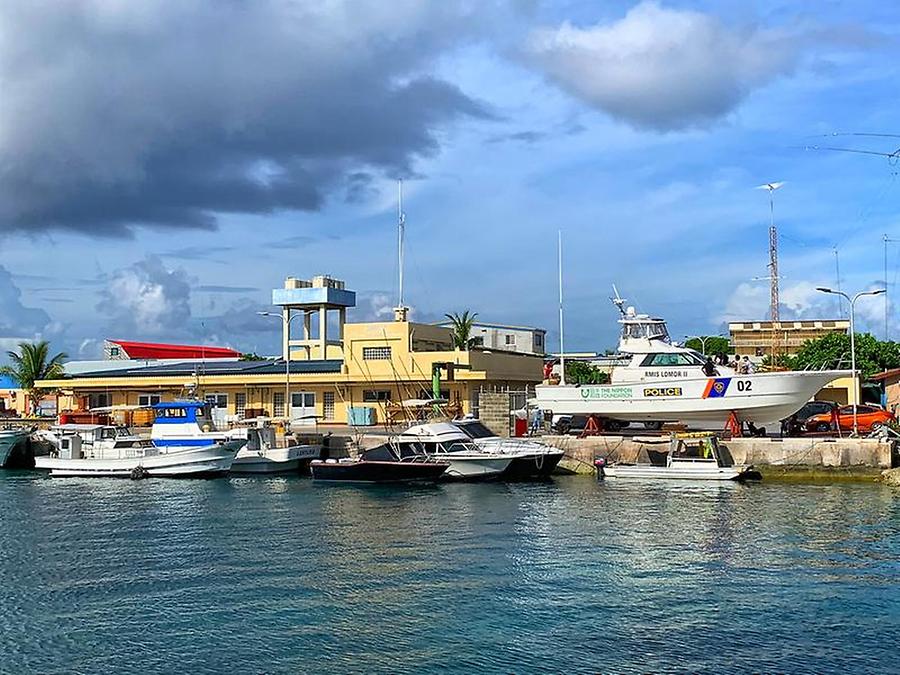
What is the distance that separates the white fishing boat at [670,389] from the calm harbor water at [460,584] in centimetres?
853

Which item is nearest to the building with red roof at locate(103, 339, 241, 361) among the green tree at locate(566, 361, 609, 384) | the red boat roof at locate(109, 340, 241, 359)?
the red boat roof at locate(109, 340, 241, 359)

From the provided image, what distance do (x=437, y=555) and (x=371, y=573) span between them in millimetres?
2459

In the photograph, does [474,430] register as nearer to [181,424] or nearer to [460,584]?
[181,424]

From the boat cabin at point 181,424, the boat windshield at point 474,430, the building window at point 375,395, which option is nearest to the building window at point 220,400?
the building window at point 375,395

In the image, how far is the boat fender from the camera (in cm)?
4606

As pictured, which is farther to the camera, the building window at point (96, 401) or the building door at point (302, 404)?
the building window at point (96, 401)

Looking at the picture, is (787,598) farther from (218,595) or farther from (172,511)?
(172,511)

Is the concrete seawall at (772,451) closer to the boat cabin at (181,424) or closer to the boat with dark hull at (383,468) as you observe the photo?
the boat with dark hull at (383,468)

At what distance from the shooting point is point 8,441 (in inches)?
2137

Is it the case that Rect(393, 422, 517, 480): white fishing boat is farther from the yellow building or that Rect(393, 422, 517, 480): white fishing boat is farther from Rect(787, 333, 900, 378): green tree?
Rect(787, 333, 900, 378): green tree

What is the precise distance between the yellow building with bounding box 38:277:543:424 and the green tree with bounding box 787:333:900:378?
23429mm

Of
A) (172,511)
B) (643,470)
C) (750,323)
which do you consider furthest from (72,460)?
(750,323)

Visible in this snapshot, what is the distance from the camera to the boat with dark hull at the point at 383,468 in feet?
136

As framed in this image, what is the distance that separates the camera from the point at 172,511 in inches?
1368
